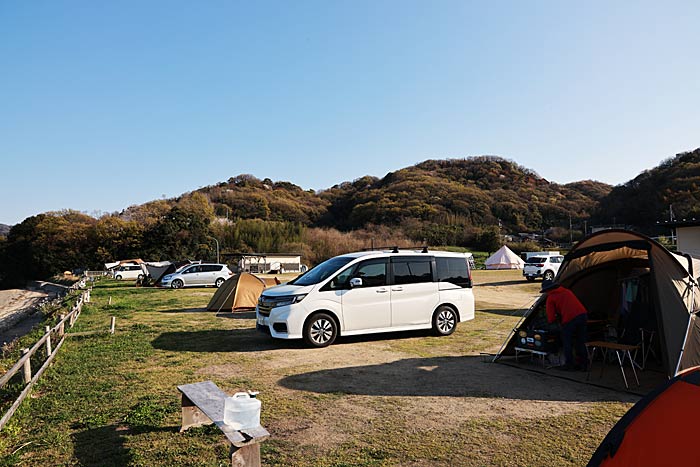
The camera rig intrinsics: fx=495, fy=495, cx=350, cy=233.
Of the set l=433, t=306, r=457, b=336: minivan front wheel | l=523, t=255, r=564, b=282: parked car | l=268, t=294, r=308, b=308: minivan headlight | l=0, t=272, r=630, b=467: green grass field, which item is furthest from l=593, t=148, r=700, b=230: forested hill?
l=0, t=272, r=630, b=467: green grass field

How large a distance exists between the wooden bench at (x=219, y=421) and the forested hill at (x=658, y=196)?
200 ft

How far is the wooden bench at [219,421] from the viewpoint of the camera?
11.9 feet

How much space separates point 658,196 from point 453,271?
6802 centimetres

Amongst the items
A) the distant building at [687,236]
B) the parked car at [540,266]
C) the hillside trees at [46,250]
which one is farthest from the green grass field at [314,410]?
the hillside trees at [46,250]

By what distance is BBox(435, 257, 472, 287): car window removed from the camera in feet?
38.1

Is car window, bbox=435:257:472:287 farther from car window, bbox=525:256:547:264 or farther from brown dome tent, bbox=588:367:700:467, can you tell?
car window, bbox=525:256:547:264

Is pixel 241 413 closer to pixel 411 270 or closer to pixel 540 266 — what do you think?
pixel 411 270

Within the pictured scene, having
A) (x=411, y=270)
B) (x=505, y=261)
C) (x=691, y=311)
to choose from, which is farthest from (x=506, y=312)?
(x=505, y=261)

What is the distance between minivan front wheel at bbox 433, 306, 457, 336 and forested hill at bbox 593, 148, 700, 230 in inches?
2108

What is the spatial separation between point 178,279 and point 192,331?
62.3 ft

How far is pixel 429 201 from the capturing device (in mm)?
91812

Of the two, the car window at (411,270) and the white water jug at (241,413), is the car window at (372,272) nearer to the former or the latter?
the car window at (411,270)

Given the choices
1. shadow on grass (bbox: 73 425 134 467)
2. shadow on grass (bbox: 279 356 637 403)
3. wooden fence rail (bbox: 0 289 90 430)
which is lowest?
shadow on grass (bbox: 279 356 637 403)

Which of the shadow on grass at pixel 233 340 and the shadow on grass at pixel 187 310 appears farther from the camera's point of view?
the shadow on grass at pixel 187 310
